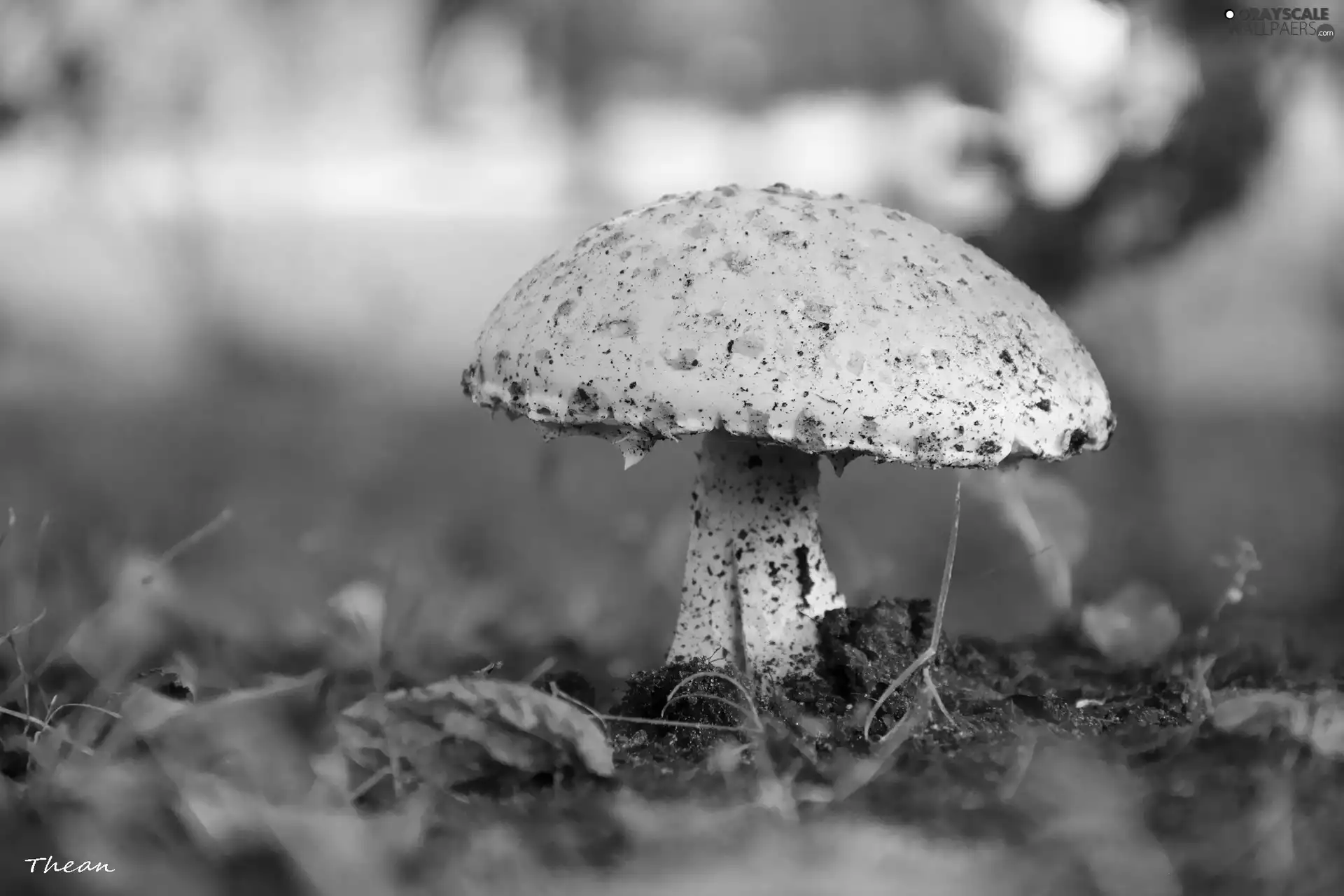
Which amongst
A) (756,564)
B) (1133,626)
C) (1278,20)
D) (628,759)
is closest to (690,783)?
(628,759)

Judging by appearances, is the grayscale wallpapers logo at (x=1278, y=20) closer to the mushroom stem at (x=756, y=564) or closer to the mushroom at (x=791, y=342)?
the mushroom at (x=791, y=342)

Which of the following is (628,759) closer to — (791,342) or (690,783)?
(690,783)

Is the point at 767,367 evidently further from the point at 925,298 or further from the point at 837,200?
the point at 837,200

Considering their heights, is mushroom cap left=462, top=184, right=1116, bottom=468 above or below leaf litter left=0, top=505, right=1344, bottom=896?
above

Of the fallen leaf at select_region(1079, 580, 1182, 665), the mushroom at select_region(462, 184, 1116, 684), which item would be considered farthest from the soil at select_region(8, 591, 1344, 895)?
the mushroom at select_region(462, 184, 1116, 684)

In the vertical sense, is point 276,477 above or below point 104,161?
below

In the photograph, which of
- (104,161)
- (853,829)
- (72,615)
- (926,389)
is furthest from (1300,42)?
(104,161)

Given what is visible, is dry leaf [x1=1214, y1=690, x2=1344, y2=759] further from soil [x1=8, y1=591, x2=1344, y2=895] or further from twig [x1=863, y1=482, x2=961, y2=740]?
twig [x1=863, y1=482, x2=961, y2=740]
